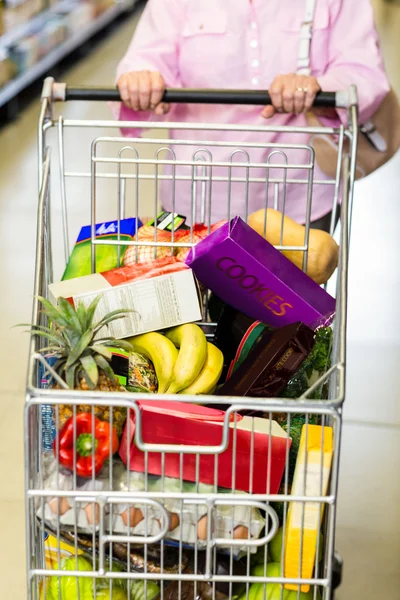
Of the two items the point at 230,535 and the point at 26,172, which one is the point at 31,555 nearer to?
the point at 230,535

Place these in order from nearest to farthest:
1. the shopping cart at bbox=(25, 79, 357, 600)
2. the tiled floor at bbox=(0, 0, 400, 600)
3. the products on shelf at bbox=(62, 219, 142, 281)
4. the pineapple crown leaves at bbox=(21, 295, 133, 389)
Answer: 1. the shopping cart at bbox=(25, 79, 357, 600)
2. the pineapple crown leaves at bbox=(21, 295, 133, 389)
3. the products on shelf at bbox=(62, 219, 142, 281)
4. the tiled floor at bbox=(0, 0, 400, 600)

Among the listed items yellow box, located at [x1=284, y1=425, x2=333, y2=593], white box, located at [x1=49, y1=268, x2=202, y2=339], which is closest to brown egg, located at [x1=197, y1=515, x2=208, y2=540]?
yellow box, located at [x1=284, y1=425, x2=333, y2=593]

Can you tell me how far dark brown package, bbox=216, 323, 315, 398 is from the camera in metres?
1.48

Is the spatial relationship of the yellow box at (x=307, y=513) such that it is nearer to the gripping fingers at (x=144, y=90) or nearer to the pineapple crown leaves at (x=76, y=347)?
the pineapple crown leaves at (x=76, y=347)

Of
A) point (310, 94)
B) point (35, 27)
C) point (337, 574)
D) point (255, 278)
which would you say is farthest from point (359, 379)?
point (35, 27)

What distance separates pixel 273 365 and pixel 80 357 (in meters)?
0.36

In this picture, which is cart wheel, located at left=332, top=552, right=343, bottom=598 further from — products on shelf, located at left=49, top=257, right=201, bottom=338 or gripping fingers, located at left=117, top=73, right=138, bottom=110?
gripping fingers, located at left=117, top=73, right=138, bottom=110

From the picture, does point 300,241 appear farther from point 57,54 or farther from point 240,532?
point 57,54

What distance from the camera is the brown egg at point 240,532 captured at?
128 cm

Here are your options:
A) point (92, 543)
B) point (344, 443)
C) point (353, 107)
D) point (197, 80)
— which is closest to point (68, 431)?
point (92, 543)

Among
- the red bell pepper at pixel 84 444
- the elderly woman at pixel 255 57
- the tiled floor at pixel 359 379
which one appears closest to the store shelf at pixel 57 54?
the tiled floor at pixel 359 379

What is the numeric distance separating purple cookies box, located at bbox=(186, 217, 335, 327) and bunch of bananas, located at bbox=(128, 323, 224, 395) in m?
0.11

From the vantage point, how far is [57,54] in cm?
663

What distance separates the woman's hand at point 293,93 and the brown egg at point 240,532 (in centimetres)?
96
